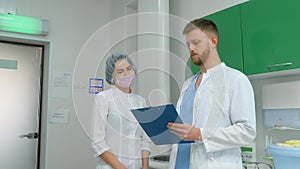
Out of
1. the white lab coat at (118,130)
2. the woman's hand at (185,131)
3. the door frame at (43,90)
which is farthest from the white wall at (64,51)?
the woman's hand at (185,131)

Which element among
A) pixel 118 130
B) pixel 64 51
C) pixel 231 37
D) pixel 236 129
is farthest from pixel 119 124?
pixel 64 51

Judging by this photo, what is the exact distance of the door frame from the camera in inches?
104

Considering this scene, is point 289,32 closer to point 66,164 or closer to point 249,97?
point 249,97

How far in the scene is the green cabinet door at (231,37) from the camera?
1628 mm

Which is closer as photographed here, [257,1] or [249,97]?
[249,97]

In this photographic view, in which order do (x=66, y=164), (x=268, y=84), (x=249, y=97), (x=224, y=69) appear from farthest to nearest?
1. (x=66, y=164)
2. (x=268, y=84)
3. (x=224, y=69)
4. (x=249, y=97)

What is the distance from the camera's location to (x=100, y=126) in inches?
53.9

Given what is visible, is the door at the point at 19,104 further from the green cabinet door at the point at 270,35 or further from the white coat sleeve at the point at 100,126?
the green cabinet door at the point at 270,35

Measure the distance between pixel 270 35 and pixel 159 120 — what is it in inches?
34.2

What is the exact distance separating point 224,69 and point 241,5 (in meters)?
0.67

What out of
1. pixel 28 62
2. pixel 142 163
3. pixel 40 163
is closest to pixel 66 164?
pixel 40 163

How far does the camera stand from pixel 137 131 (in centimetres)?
142

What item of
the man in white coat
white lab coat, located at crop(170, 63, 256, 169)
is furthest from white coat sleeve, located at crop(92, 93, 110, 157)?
white lab coat, located at crop(170, 63, 256, 169)

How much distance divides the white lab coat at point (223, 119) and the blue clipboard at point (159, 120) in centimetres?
12
